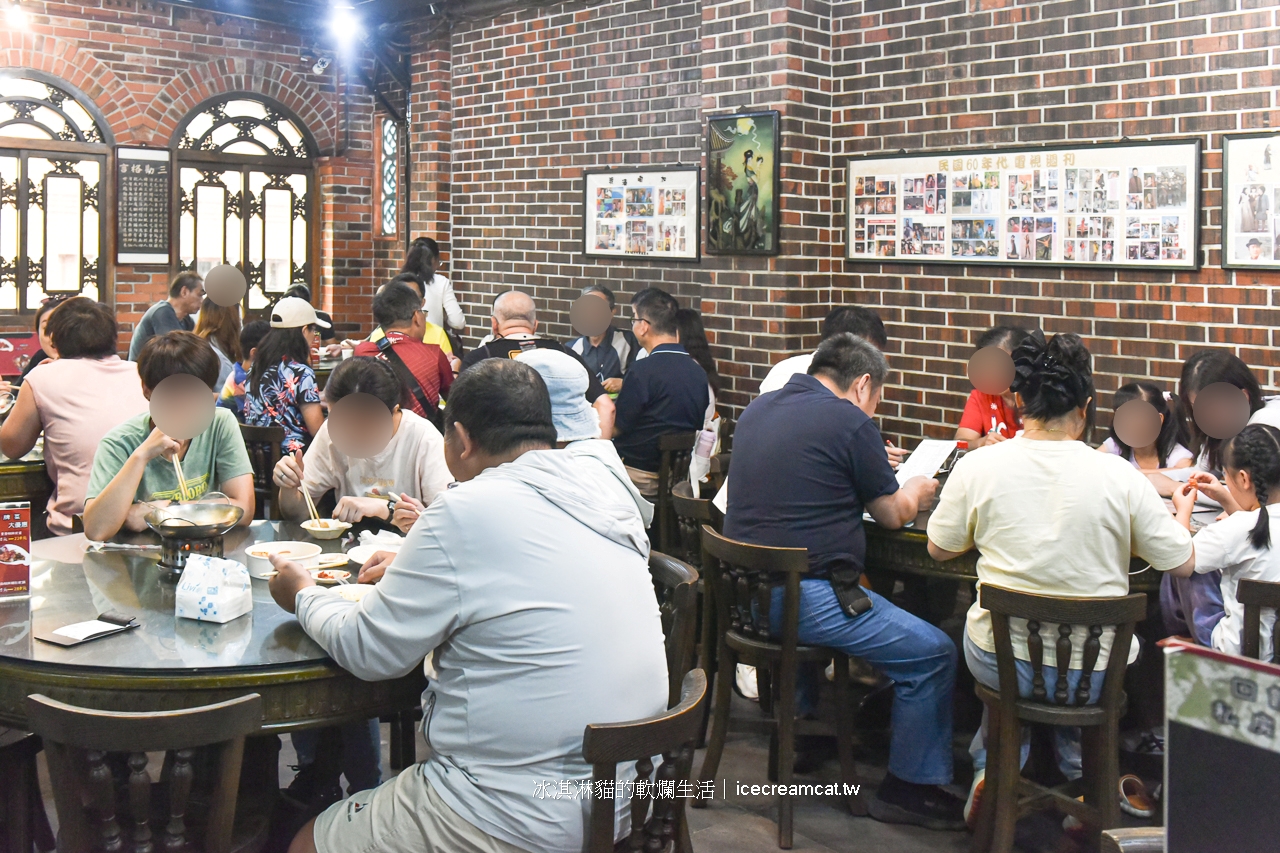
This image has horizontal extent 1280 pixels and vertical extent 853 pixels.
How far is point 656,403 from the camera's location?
5.49 m

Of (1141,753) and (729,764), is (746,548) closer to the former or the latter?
(729,764)

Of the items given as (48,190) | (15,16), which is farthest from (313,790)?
(15,16)

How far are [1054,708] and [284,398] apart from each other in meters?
3.31

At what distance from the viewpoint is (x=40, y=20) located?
8.67m

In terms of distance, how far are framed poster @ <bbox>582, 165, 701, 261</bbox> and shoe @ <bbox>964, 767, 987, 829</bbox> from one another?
142 inches

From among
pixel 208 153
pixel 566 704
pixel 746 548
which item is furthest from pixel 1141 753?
pixel 208 153

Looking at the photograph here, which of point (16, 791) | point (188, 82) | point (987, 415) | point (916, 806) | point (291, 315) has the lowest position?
point (916, 806)

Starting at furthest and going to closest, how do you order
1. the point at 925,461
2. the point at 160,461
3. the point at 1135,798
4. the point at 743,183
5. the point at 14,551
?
the point at 743,183 → the point at 925,461 → the point at 1135,798 → the point at 160,461 → the point at 14,551

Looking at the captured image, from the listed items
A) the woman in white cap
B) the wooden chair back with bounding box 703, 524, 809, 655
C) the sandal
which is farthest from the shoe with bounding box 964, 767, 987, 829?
the woman in white cap

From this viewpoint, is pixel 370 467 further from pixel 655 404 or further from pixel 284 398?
pixel 655 404

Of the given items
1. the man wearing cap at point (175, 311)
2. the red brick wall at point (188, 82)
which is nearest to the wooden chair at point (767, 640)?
the man wearing cap at point (175, 311)

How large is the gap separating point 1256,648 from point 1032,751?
2.67 feet

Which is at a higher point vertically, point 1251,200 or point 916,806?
point 1251,200

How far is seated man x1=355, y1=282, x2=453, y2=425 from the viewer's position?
5.53 meters
